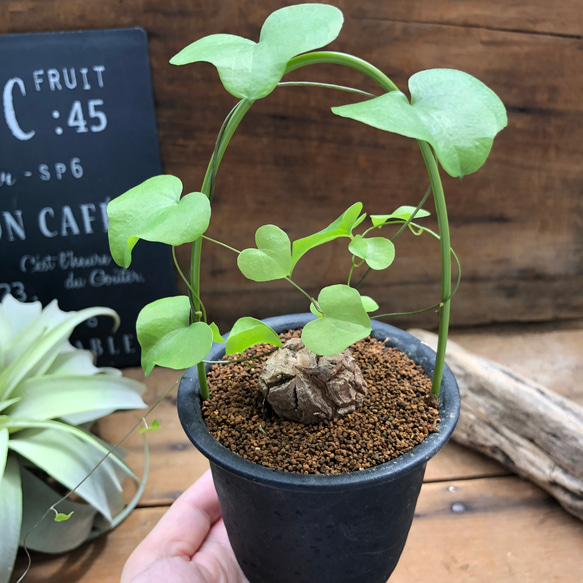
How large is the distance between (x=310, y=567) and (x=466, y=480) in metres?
0.37

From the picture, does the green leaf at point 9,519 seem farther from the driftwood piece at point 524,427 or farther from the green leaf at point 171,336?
the driftwood piece at point 524,427

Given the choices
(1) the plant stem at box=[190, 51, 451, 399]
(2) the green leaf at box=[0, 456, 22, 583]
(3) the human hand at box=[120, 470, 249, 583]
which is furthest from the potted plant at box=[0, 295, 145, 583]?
(1) the plant stem at box=[190, 51, 451, 399]

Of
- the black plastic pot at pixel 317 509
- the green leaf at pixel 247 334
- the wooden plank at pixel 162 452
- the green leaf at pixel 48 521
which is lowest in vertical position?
the wooden plank at pixel 162 452

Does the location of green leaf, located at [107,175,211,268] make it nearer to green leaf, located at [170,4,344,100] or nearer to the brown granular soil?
green leaf, located at [170,4,344,100]

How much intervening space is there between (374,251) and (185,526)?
406 mm

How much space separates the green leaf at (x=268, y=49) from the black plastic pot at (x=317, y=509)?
0.96ft

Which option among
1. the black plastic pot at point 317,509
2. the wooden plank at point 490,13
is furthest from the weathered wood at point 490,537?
the wooden plank at point 490,13

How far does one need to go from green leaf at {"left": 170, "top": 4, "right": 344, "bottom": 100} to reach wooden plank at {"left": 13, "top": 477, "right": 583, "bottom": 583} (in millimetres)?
603

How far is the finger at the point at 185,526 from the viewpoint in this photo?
2.06 feet

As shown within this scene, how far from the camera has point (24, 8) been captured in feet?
2.61

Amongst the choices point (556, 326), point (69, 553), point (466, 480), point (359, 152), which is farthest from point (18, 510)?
point (556, 326)

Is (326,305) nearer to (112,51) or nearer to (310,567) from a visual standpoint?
(310,567)

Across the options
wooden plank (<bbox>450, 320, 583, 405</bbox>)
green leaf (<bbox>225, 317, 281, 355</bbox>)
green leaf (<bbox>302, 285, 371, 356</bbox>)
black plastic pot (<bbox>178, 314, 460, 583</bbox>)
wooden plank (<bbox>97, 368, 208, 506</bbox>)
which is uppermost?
green leaf (<bbox>302, 285, 371, 356</bbox>)

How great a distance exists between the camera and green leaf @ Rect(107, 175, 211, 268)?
14.2 inches
